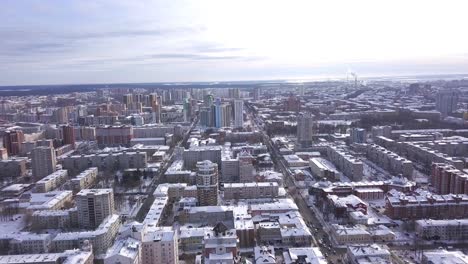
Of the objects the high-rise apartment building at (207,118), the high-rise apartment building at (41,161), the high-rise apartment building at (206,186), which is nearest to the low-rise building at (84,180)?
the high-rise apartment building at (41,161)

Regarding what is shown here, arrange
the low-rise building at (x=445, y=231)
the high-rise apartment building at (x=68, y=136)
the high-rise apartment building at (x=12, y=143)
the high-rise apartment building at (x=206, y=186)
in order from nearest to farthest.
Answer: the low-rise building at (x=445, y=231)
the high-rise apartment building at (x=206, y=186)
the high-rise apartment building at (x=12, y=143)
the high-rise apartment building at (x=68, y=136)

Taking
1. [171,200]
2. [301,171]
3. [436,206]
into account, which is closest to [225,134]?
[301,171]

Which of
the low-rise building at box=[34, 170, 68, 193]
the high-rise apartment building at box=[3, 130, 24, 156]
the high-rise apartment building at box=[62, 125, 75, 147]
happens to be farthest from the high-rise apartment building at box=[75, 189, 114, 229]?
the high-rise apartment building at box=[62, 125, 75, 147]

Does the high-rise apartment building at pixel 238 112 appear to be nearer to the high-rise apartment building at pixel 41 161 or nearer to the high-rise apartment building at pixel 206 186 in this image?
the high-rise apartment building at pixel 41 161

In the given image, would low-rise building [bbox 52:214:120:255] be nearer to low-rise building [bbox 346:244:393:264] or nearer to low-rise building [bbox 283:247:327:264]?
low-rise building [bbox 283:247:327:264]

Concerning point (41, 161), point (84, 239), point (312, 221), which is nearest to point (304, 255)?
point (312, 221)

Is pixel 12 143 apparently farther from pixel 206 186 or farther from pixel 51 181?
pixel 206 186
